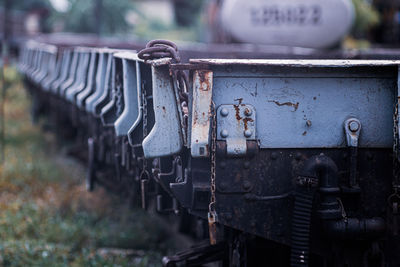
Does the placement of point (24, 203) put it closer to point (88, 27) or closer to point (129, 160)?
point (129, 160)

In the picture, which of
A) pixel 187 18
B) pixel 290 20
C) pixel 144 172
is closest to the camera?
pixel 144 172

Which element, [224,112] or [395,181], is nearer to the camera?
[224,112]

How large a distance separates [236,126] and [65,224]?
135 inches

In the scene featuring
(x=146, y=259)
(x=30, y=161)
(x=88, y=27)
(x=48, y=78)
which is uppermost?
(x=88, y=27)

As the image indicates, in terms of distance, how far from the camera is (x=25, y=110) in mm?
14766

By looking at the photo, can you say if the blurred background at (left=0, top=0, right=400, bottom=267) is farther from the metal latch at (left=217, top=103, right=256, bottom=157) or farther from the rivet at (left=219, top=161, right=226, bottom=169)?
the metal latch at (left=217, top=103, right=256, bottom=157)

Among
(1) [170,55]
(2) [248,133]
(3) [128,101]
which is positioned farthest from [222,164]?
(3) [128,101]

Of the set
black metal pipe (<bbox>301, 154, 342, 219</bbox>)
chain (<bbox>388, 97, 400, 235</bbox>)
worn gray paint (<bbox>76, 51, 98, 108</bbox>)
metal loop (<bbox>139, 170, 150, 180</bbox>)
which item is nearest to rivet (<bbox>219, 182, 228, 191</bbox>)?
black metal pipe (<bbox>301, 154, 342, 219</bbox>)

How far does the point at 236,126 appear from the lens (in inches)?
120

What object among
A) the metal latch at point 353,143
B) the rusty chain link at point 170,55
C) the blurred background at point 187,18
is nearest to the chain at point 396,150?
the metal latch at point 353,143

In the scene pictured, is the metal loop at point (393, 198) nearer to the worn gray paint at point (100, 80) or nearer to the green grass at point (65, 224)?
the green grass at point (65, 224)

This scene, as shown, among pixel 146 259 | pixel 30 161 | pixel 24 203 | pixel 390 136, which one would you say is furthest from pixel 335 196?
pixel 30 161

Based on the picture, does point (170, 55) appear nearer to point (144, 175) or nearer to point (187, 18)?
point (144, 175)

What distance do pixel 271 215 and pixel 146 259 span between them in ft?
6.88
